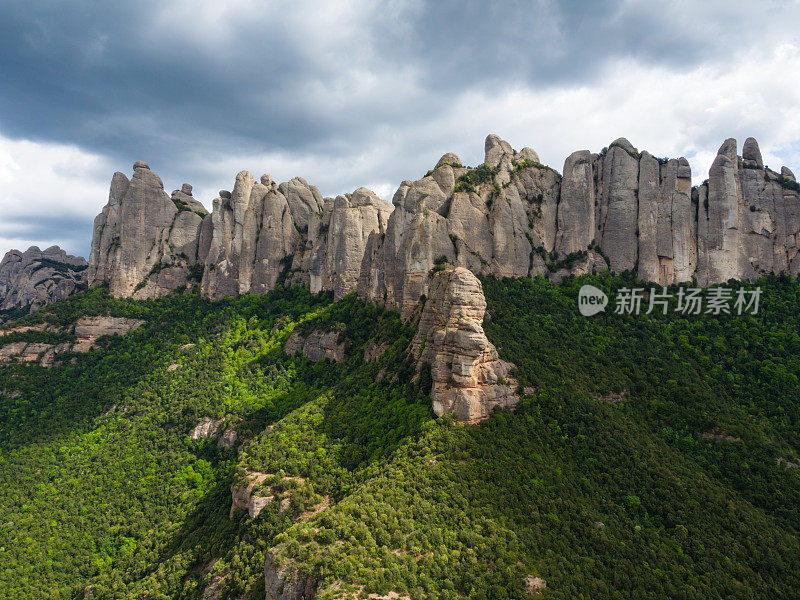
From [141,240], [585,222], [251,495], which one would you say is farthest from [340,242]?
[251,495]

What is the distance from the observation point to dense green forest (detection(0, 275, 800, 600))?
76.5 feet

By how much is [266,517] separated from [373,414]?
1219 cm

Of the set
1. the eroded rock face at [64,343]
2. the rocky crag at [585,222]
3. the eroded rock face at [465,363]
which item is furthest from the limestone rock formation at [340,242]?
the eroded rock face at [465,363]

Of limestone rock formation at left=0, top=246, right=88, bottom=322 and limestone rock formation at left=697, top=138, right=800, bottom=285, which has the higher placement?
limestone rock formation at left=697, top=138, right=800, bottom=285

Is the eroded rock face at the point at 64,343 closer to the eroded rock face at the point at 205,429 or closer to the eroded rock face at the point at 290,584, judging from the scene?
the eroded rock face at the point at 205,429

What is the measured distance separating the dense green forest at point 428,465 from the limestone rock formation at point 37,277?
3958cm

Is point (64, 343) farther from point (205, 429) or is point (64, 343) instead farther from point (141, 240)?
point (205, 429)

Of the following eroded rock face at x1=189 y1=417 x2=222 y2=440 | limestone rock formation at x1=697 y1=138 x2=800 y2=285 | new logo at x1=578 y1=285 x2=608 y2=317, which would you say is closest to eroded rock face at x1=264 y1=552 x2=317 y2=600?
eroded rock face at x1=189 y1=417 x2=222 y2=440

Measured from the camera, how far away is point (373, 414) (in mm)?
37031

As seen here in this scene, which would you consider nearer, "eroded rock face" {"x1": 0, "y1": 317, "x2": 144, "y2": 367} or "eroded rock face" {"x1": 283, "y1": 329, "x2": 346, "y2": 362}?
"eroded rock face" {"x1": 283, "y1": 329, "x2": 346, "y2": 362}

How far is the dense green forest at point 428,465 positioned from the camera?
23.3 m

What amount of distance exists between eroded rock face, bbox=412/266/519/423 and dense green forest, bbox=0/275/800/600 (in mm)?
1347

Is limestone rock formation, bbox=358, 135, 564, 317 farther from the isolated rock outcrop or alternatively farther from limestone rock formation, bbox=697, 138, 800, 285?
the isolated rock outcrop

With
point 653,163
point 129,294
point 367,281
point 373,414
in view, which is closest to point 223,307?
point 129,294
